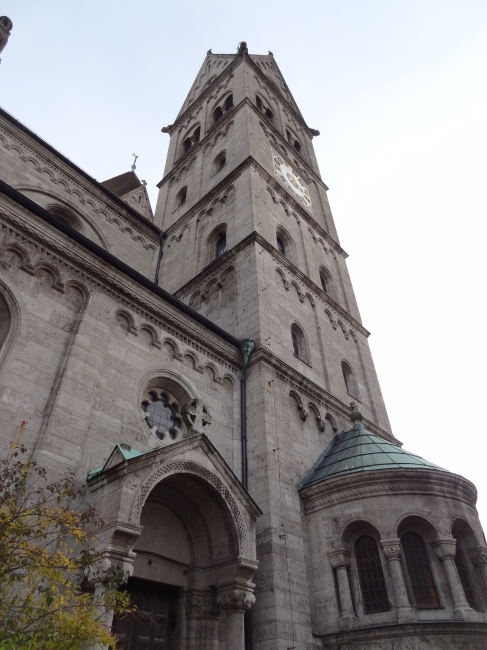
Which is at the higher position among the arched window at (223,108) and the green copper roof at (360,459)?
the arched window at (223,108)

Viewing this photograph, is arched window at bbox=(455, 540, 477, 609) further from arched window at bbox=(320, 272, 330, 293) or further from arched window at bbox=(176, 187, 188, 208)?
arched window at bbox=(176, 187, 188, 208)

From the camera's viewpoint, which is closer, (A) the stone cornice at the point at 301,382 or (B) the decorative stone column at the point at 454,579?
(B) the decorative stone column at the point at 454,579

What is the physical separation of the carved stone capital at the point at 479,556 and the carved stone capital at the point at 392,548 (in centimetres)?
218

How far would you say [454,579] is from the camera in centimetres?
1070

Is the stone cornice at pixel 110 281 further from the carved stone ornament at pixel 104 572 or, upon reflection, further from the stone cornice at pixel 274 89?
the stone cornice at pixel 274 89

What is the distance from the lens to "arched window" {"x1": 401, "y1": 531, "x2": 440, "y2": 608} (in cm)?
1070

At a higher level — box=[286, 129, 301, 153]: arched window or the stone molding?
box=[286, 129, 301, 153]: arched window

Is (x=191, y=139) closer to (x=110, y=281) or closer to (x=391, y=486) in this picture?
(x=110, y=281)

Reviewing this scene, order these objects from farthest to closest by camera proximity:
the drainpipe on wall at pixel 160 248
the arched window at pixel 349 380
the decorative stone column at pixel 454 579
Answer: the drainpipe on wall at pixel 160 248 < the arched window at pixel 349 380 < the decorative stone column at pixel 454 579

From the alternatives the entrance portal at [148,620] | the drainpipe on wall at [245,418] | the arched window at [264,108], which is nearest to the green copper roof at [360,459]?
the drainpipe on wall at [245,418]

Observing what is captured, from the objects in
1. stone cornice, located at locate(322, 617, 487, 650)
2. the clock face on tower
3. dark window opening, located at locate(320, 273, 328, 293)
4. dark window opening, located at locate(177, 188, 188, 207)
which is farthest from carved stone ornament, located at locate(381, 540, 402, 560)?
dark window opening, located at locate(177, 188, 188, 207)

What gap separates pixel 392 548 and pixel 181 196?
21.6m

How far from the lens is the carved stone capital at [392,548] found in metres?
10.9

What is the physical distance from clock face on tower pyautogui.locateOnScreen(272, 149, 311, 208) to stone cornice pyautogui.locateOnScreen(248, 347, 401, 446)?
12229 mm
